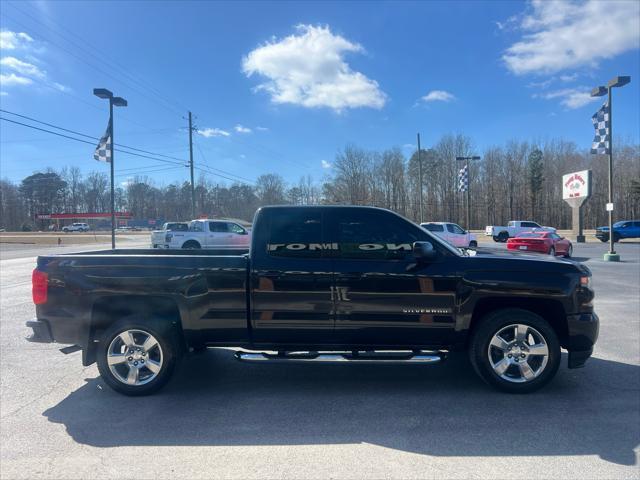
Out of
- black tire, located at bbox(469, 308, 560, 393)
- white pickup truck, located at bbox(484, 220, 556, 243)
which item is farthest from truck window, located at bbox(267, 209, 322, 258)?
white pickup truck, located at bbox(484, 220, 556, 243)

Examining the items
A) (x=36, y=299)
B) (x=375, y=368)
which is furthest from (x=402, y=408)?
(x=36, y=299)

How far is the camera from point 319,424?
11.7ft

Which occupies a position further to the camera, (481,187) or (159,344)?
Result: (481,187)

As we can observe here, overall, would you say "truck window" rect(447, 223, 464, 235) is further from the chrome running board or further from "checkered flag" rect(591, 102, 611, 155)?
the chrome running board

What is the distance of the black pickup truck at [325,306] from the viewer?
4.09m

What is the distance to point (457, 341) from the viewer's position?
418 centimetres

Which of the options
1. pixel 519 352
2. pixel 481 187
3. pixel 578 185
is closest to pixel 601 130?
pixel 519 352

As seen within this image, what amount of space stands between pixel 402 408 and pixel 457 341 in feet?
2.95

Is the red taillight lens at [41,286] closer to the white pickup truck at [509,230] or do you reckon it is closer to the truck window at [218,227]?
the truck window at [218,227]

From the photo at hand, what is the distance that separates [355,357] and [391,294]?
727 mm

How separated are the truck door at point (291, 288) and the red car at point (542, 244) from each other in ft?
49.7

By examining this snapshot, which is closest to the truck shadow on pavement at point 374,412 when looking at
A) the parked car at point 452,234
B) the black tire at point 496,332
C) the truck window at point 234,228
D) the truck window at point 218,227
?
the black tire at point 496,332

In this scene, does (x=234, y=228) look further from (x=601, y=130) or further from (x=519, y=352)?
(x=519, y=352)

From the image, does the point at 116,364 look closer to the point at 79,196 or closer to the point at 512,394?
the point at 512,394
